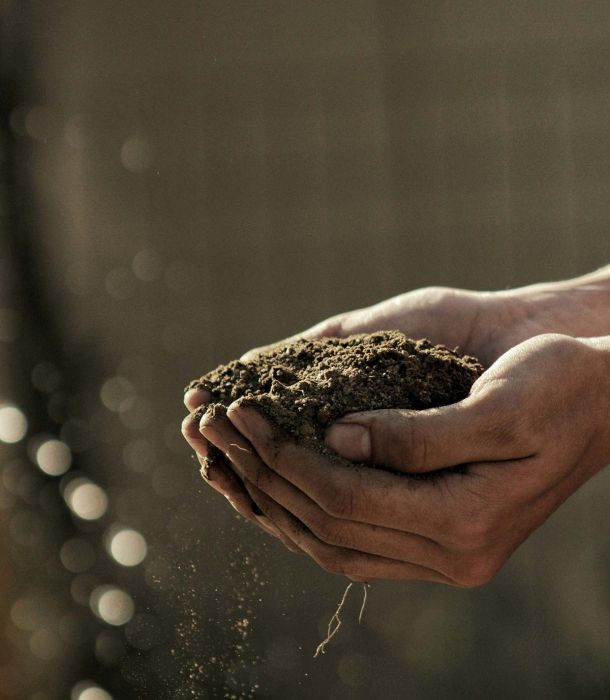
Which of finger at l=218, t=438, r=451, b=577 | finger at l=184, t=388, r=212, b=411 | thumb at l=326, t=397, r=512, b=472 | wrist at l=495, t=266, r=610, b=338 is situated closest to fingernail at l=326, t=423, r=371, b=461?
thumb at l=326, t=397, r=512, b=472

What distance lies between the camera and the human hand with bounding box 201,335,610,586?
1.65 meters

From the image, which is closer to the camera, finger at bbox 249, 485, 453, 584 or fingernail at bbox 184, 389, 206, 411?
finger at bbox 249, 485, 453, 584

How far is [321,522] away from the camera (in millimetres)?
1708

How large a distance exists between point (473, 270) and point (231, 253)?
1156mm

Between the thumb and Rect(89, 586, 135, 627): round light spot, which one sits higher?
the thumb

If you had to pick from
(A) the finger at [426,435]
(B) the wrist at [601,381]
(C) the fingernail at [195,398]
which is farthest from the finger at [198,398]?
(B) the wrist at [601,381]

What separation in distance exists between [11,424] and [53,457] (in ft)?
0.81

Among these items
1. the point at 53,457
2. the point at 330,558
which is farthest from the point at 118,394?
the point at 330,558

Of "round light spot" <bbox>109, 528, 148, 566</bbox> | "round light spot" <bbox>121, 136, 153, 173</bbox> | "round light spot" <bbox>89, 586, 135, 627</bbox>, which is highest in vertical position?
"round light spot" <bbox>121, 136, 153, 173</bbox>

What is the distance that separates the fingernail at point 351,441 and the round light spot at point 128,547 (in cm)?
253

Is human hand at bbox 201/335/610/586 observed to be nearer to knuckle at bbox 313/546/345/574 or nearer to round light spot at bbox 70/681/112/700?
knuckle at bbox 313/546/345/574

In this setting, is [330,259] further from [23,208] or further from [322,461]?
[322,461]

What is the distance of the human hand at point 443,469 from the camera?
165 centimetres

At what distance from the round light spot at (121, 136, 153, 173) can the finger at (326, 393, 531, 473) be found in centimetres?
297
